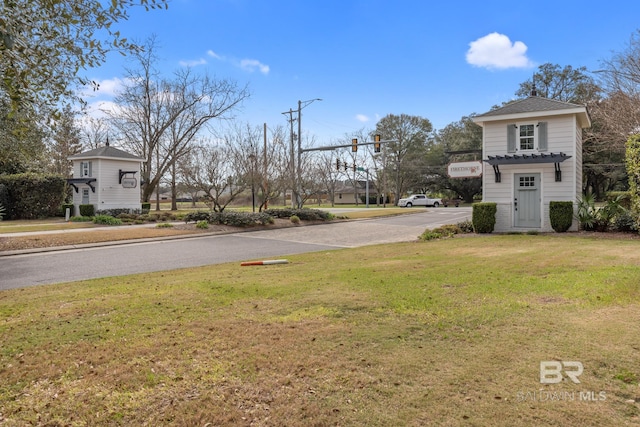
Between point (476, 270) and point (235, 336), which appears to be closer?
point (235, 336)

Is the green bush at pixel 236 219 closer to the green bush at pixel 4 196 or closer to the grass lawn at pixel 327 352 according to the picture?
the grass lawn at pixel 327 352

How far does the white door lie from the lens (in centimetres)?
1683

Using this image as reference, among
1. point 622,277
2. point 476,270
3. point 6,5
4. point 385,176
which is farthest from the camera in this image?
point 385,176

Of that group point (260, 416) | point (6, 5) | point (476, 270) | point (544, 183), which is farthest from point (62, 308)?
point (544, 183)

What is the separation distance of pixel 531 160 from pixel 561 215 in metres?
2.40

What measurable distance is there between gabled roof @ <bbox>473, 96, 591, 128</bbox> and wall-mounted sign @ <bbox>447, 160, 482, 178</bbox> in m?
2.16

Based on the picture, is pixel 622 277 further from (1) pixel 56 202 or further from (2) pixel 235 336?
(1) pixel 56 202

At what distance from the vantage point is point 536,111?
648 inches

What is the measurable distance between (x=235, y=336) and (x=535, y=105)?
1700 centimetres

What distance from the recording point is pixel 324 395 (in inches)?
119

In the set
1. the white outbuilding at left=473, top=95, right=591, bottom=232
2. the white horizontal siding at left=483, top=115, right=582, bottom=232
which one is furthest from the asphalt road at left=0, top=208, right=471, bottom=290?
the white outbuilding at left=473, top=95, right=591, bottom=232

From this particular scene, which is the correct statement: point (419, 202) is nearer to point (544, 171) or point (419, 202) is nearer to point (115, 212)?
point (544, 171)

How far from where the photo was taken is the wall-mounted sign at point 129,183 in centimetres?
3142

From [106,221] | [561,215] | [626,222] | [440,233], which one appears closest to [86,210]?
[106,221]
